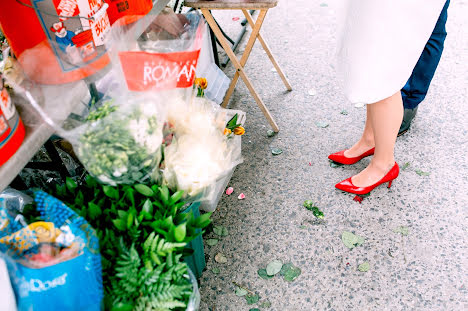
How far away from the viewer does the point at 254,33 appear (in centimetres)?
232

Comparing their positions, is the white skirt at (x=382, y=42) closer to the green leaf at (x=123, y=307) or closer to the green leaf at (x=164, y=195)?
the green leaf at (x=164, y=195)

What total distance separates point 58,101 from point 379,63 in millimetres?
1288

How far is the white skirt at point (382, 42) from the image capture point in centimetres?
145

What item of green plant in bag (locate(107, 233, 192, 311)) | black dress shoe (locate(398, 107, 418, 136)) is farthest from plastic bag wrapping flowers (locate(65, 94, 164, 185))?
black dress shoe (locate(398, 107, 418, 136))

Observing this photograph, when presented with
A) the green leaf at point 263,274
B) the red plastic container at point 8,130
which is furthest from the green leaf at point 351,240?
the red plastic container at point 8,130

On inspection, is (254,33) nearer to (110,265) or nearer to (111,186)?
(111,186)

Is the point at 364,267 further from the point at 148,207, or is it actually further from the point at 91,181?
the point at 91,181

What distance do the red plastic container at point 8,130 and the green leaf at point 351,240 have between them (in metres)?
1.54

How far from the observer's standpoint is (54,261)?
1.07 meters

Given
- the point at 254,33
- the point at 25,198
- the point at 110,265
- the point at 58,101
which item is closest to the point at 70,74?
the point at 58,101

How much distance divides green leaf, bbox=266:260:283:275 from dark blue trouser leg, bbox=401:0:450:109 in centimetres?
128

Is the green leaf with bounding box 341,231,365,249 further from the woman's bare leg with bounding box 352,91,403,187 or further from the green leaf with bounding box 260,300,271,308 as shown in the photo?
the green leaf with bounding box 260,300,271,308

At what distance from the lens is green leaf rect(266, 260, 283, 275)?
5.89ft

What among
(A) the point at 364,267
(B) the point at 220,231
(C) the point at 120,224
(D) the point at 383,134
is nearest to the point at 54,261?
(C) the point at 120,224
